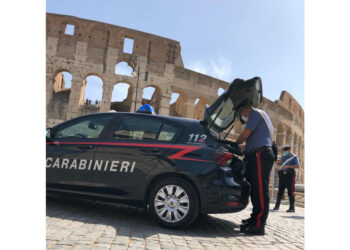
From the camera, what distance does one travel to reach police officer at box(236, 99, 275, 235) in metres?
3.82

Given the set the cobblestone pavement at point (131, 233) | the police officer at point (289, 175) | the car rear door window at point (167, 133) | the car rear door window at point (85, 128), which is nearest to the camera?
the cobblestone pavement at point (131, 233)

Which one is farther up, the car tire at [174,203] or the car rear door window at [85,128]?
the car rear door window at [85,128]

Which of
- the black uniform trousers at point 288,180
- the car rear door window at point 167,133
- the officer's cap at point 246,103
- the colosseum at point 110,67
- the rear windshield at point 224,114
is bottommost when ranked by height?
the black uniform trousers at point 288,180

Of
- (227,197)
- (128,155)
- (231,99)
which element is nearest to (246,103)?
(231,99)

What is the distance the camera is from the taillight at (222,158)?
11.8 ft

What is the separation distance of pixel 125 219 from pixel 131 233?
2.57 ft

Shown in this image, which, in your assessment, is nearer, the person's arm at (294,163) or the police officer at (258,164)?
the police officer at (258,164)

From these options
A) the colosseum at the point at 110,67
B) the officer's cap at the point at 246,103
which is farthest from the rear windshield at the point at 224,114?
the colosseum at the point at 110,67

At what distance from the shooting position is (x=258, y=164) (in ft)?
12.7

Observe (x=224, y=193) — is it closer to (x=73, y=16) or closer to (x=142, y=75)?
(x=142, y=75)

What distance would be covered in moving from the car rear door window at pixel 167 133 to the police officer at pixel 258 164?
3.21ft

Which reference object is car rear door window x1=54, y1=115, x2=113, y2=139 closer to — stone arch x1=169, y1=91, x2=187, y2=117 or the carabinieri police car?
the carabinieri police car

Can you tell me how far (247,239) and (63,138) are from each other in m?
2.90

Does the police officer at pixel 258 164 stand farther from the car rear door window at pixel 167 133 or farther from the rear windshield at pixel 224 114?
the car rear door window at pixel 167 133
